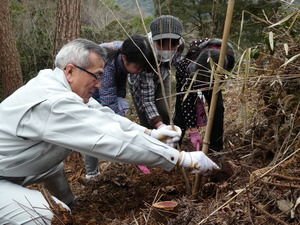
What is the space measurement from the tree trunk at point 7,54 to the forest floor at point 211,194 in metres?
4.10

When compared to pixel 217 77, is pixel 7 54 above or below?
below

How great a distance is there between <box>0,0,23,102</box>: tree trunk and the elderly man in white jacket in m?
5.29

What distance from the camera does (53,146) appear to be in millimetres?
2244

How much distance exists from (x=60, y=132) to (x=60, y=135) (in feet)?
0.06

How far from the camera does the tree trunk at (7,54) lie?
685 centimetres

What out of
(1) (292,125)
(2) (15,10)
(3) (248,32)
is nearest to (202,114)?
(1) (292,125)

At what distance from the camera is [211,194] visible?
230 centimetres

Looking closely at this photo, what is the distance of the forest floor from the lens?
4.96 ft

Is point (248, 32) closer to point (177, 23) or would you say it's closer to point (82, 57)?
point (177, 23)

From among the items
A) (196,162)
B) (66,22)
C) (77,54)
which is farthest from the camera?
(66,22)

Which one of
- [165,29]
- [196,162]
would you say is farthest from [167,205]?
[165,29]

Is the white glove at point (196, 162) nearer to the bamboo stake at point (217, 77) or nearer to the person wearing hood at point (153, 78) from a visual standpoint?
the bamboo stake at point (217, 77)

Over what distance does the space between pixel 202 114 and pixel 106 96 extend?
94cm

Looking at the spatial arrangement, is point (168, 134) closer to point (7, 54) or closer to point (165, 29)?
point (165, 29)
